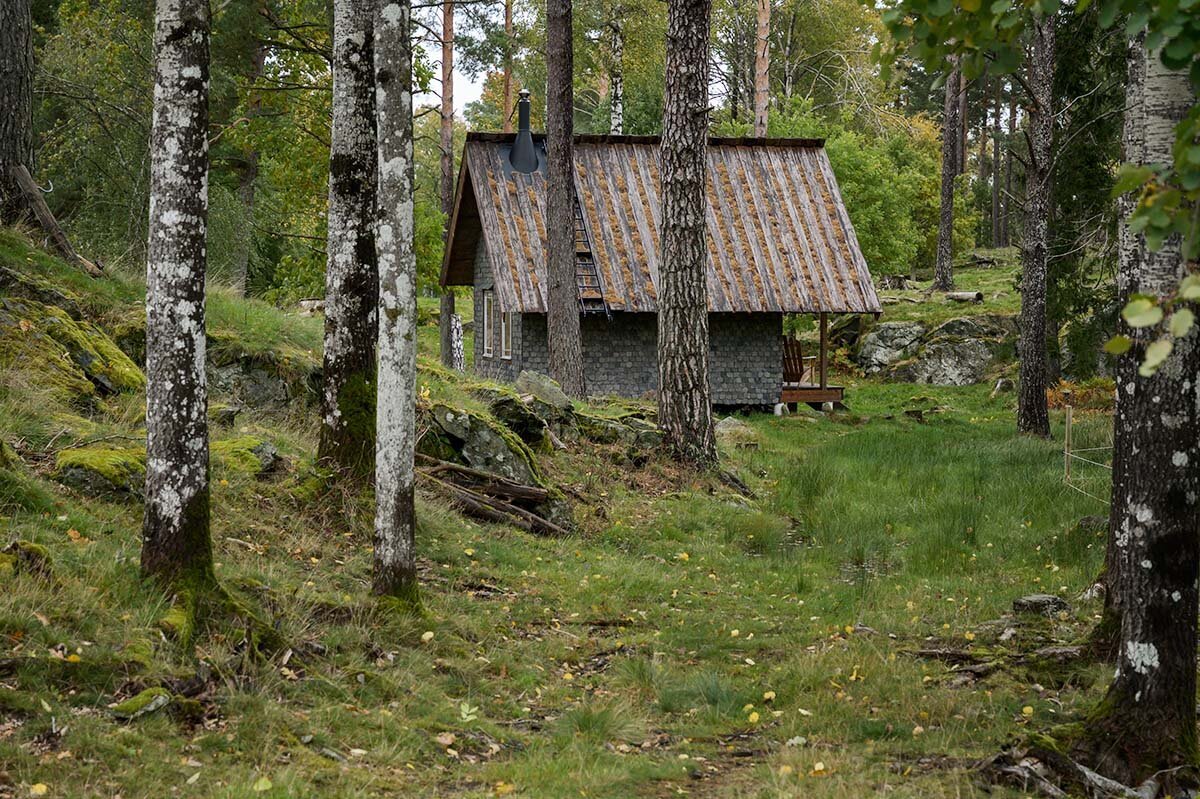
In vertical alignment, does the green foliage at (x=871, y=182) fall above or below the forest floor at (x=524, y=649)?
above

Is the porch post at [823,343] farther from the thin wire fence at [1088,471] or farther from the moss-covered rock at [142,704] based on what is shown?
the moss-covered rock at [142,704]

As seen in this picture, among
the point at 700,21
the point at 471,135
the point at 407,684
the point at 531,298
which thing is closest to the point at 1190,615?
the point at 407,684

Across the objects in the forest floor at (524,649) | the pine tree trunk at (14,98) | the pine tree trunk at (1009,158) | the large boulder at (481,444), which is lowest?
the forest floor at (524,649)

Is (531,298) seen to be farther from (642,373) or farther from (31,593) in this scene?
(31,593)

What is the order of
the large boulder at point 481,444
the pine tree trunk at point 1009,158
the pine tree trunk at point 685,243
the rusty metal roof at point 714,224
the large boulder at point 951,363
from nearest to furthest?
the large boulder at point 481,444, the pine tree trunk at point 685,243, the rusty metal roof at point 714,224, the large boulder at point 951,363, the pine tree trunk at point 1009,158

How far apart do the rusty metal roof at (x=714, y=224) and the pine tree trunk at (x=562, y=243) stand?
380cm

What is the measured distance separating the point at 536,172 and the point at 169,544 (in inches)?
797

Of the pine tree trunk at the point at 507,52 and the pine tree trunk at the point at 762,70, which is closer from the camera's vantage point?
the pine tree trunk at the point at 507,52

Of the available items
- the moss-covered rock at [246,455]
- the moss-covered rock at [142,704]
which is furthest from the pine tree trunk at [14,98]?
the moss-covered rock at [142,704]

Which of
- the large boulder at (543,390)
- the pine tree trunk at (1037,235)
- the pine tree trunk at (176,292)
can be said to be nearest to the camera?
the pine tree trunk at (176,292)

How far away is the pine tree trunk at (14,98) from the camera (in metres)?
11.4

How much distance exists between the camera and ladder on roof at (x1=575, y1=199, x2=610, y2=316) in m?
23.4

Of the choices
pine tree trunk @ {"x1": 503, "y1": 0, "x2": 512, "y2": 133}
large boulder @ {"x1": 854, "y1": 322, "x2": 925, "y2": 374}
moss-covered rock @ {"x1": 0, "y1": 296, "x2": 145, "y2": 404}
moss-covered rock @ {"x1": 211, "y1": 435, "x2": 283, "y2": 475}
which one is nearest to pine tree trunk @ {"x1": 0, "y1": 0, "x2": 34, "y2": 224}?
moss-covered rock @ {"x1": 0, "y1": 296, "x2": 145, "y2": 404}

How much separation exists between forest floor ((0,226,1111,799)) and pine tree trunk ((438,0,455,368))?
17.4 m
